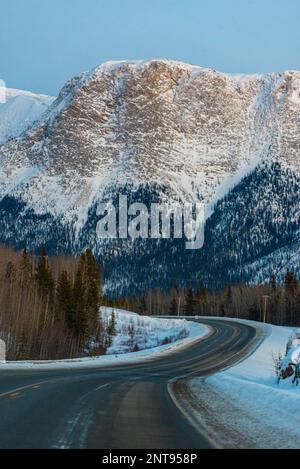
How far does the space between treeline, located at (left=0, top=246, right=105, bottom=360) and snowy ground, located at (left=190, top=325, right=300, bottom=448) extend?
137ft

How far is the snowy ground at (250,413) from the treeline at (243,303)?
301 ft

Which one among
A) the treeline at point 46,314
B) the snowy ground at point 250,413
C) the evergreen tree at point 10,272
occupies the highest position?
the evergreen tree at point 10,272

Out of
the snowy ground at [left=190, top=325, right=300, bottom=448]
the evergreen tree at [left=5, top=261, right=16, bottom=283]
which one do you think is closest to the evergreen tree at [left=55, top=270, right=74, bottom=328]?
the evergreen tree at [left=5, top=261, right=16, bottom=283]

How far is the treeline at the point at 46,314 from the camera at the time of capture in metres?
71.1

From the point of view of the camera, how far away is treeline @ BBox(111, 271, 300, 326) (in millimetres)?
119625

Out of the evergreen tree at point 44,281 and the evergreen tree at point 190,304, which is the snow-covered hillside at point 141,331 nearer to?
the evergreen tree at point 44,281

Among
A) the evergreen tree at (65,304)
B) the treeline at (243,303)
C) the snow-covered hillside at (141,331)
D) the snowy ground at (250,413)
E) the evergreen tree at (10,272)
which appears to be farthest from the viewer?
the treeline at (243,303)

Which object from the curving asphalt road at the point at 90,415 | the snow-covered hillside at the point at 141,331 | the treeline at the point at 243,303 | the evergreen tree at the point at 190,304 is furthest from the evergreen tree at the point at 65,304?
the evergreen tree at the point at 190,304

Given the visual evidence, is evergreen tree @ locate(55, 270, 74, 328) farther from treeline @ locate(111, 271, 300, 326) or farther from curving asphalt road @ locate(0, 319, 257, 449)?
curving asphalt road @ locate(0, 319, 257, 449)

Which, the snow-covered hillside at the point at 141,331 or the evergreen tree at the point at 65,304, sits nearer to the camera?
the evergreen tree at the point at 65,304

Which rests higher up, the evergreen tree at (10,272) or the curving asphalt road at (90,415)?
the evergreen tree at (10,272)

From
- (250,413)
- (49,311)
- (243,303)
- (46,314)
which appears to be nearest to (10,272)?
(49,311)

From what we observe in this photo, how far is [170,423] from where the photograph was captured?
13211 mm
